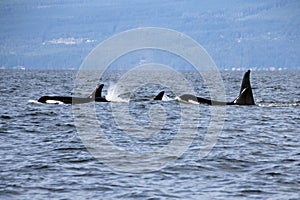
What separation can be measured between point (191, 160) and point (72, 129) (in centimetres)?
707

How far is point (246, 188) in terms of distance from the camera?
1441 cm

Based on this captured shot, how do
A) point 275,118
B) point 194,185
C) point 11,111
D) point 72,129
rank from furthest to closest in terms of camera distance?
point 11,111
point 275,118
point 72,129
point 194,185

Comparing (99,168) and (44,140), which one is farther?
(44,140)

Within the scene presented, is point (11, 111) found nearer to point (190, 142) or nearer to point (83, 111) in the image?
point (83, 111)

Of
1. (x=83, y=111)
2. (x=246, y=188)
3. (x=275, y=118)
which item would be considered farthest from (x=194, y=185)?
(x=83, y=111)

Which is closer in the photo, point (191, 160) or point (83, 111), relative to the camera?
point (191, 160)

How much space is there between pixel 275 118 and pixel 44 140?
33.9 feet

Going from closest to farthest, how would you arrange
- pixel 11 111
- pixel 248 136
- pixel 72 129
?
pixel 248 136, pixel 72 129, pixel 11 111

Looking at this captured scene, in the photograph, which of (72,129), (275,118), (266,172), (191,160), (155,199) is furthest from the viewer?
(275,118)

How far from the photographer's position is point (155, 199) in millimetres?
13547

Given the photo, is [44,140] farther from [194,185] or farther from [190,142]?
[194,185]

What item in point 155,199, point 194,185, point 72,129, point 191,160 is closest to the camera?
point 155,199

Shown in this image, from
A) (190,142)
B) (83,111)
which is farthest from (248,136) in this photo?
(83,111)

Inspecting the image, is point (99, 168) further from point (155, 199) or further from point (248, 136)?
point (248, 136)
